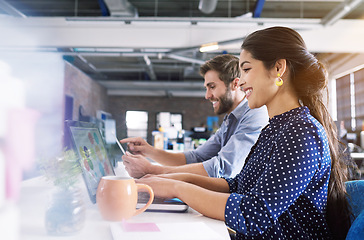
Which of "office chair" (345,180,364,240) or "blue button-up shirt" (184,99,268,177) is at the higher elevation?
"blue button-up shirt" (184,99,268,177)

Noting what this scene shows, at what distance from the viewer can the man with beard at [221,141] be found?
1515 millimetres

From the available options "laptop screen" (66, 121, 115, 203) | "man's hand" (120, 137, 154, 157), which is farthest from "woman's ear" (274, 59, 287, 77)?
"man's hand" (120, 137, 154, 157)

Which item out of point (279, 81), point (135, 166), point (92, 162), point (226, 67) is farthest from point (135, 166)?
point (226, 67)

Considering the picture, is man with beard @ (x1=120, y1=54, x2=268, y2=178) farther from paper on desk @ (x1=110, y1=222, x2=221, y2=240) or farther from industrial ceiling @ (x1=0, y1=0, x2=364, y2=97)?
industrial ceiling @ (x1=0, y1=0, x2=364, y2=97)

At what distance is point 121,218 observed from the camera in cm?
71

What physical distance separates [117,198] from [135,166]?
63 centimetres

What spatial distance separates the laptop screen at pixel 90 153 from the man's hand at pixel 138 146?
19.6 inches

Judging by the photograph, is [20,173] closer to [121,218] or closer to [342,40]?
[121,218]

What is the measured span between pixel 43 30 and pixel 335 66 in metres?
7.48

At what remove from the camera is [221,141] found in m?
2.12

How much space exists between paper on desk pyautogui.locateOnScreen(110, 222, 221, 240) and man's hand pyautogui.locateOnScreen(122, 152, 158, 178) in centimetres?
56

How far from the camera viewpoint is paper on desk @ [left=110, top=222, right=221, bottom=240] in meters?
0.65

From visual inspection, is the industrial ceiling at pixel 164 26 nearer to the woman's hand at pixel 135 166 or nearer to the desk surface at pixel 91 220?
the woman's hand at pixel 135 166

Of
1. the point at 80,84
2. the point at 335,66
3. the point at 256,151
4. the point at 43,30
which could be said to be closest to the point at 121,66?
the point at 80,84
